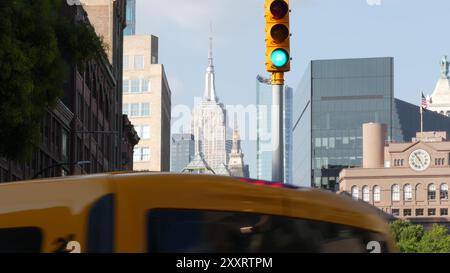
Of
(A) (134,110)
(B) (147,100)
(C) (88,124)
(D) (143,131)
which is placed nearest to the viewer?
(C) (88,124)

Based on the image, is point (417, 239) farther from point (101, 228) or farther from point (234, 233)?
point (101, 228)

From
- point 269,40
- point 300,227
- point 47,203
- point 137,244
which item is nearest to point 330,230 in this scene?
point 300,227

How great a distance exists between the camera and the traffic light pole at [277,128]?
42.1 feet

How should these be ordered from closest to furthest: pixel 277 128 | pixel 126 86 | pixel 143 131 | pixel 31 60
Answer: pixel 277 128 < pixel 31 60 < pixel 143 131 < pixel 126 86

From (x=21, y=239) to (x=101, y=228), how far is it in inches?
26.6

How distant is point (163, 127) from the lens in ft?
609

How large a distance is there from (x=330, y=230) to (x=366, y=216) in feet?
1.62

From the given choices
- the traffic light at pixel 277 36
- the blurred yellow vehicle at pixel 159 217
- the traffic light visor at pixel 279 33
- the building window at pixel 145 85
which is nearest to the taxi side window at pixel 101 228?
the blurred yellow vehicle at pixel 159 217

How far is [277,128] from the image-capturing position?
12930mm

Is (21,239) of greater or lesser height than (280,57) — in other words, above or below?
below

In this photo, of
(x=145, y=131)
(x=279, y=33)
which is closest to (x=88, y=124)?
(x=279, y=33)

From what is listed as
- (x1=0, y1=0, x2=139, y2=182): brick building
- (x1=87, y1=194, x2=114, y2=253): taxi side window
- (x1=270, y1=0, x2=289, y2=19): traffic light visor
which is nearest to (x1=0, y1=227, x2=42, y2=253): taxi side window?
(x1=87, y1=194, x2=114, y2=253): taxi side window

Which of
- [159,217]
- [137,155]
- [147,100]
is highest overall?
[147,100]
